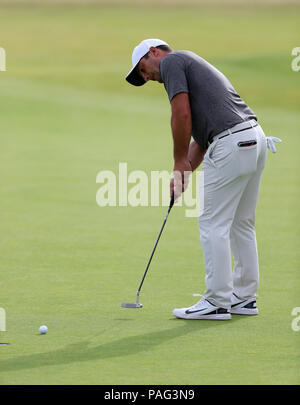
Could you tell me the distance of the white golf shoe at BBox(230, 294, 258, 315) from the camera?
6.59 meters

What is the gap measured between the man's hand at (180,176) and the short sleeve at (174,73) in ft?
1.48

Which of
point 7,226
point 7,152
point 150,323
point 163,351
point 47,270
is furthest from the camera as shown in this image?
point 7,152

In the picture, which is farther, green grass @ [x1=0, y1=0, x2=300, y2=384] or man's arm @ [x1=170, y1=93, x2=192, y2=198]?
man's arm @ [x1=170, y1=93, x2=192, y2=198]

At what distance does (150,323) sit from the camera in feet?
20.6

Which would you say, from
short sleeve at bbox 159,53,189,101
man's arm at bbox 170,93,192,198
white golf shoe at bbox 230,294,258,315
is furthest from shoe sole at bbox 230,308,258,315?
short sleeve at bbox 159,53,189,101

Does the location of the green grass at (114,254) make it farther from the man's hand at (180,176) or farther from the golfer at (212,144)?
the man's hand at (180,176)

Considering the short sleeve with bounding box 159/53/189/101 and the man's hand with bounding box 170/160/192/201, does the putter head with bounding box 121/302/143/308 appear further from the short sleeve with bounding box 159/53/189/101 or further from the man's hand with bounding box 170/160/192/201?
the short sleeve with bounding box 159/53/189/101

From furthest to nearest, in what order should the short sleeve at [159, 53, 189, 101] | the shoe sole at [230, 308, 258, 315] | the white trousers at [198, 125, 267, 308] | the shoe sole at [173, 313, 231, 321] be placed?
the shoe sole at [230, 308, 258, 315] < the shoe sole at [173, 313, 231, 321] < the white trousers at [198, 125, 267, 308] < the short sleeve at [159, 53, 189, 101]

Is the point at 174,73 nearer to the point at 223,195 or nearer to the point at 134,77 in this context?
the point at 134,77

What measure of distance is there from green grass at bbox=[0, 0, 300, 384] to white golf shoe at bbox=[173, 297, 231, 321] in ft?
0.26

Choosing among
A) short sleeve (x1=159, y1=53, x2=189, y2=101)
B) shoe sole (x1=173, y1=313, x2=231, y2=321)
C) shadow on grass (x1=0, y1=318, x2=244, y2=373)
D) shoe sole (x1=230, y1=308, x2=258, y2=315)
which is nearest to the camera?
shadow on grass (x1=0, y1=318, x2=244, y2=373)
